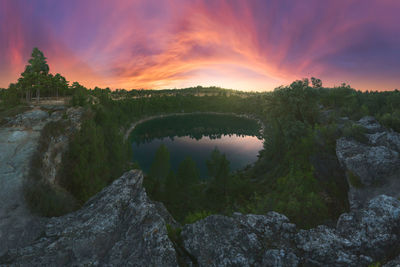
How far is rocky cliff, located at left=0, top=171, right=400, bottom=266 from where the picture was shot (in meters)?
7.95

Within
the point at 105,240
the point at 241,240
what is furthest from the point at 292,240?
the point at 105,240

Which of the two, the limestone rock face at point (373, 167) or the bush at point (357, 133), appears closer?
the limestone rock face at point (373, 167)

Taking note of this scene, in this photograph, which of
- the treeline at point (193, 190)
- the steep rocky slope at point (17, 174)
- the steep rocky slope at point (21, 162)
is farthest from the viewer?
the treeline at point (193, 190)

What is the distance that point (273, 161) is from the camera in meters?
40.1

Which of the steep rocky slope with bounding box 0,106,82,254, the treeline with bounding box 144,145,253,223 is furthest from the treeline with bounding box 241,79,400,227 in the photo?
the steep rocky slope with bounding box 0,106,82,254

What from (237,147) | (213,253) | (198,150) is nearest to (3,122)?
(213,253)

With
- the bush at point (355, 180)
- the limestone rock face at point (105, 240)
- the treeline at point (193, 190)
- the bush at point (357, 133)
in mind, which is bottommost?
the treeline at point (193, 190)

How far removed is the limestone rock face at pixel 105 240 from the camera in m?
7.98

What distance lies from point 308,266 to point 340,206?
55.9 feet

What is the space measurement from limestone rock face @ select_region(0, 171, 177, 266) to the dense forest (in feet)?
25.6

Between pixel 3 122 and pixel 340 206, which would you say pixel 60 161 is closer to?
pixel 3 122

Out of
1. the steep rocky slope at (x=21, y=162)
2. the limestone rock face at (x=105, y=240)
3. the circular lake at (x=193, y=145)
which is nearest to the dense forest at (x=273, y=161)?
the steep rocky slope at (x=21, y=162)

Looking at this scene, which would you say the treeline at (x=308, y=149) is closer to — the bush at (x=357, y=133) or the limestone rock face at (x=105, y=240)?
the bush at (x=357, y=133)

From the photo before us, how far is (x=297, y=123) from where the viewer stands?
30766 millimetres
